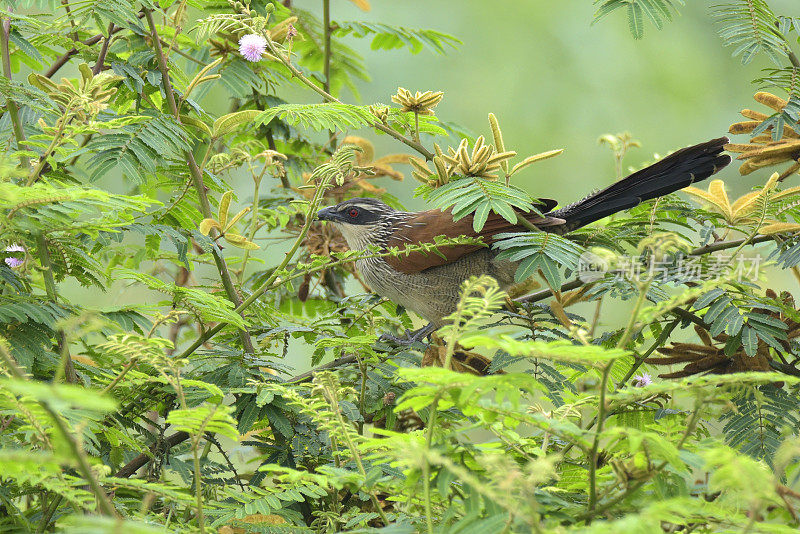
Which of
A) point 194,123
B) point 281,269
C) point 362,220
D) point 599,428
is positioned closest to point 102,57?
point 194,123

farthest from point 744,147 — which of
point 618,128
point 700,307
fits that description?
point 618,128

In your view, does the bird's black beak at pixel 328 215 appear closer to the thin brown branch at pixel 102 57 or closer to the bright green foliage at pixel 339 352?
the bright green foliage at pixel 339 352

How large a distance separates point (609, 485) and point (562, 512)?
12 centimetres

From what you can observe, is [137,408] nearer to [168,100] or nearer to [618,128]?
[168,100]

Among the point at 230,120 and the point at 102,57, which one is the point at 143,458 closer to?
the point at 230,120

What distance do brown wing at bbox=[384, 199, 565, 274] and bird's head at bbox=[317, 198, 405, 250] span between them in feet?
0.20

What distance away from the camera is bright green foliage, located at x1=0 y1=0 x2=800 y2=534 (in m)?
0.86

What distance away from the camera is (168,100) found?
5.42 feet

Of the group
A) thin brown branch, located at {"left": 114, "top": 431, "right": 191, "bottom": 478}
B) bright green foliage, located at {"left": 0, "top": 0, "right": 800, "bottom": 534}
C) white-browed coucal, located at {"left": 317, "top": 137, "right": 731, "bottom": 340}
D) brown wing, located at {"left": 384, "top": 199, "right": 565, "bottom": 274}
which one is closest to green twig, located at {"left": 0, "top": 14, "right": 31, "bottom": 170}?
bright green foliage, located at {"left": 0, "top": 0, "right": 800, "bottom": 534}

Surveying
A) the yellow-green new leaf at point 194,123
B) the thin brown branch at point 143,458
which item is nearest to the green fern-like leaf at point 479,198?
the yellow-green new leaf at point 194,123

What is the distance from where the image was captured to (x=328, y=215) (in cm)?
240

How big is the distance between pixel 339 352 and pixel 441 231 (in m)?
0.74

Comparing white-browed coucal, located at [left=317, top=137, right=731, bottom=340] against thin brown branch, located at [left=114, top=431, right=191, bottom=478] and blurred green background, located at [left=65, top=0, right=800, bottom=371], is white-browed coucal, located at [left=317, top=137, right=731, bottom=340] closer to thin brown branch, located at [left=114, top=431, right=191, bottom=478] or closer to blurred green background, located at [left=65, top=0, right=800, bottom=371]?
thin brown branch, located at [left=114, top=431, right=191, bottom=478]

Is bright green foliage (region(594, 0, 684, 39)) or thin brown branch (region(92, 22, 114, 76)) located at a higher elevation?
bright green foliage (region(594, 0, 684, 39))
